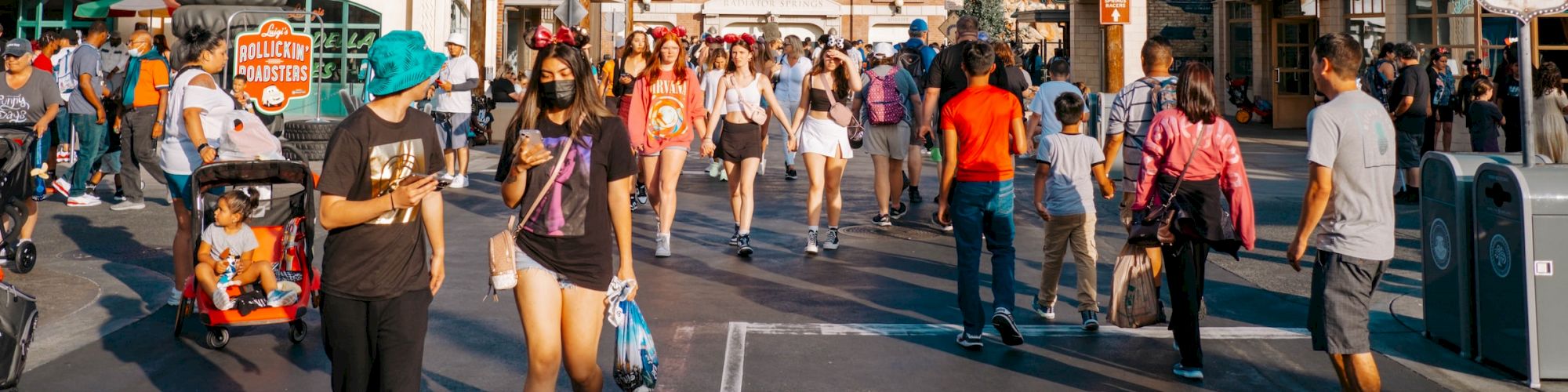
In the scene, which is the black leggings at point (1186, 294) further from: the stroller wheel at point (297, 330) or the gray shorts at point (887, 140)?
the gray shorts at point (887, 140)

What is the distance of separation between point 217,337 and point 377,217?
2.80 metres

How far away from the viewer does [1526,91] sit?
6.16 metres

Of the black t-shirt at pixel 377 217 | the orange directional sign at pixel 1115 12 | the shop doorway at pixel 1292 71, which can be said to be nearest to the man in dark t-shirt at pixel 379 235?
the black t-shirt at pixel 377 217

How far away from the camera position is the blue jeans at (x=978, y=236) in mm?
6547

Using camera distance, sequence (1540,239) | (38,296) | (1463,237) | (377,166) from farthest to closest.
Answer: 1. (38,296)
2. (1463,237)
3. (1540,239)
4. (377,166)

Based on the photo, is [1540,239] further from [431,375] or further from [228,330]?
[228,330]

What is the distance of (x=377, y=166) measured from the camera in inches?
168

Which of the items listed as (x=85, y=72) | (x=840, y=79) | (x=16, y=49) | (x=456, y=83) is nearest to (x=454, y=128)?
(x=456, y=83)

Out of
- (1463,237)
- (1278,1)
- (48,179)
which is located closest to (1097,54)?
(1278,1)

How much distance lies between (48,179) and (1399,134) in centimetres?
1250

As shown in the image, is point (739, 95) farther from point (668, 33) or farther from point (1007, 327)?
point (1007, 327)

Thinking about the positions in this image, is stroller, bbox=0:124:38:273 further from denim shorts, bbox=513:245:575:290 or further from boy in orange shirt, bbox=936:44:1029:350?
boy in orange shirt, bbox=936:44:1029:350

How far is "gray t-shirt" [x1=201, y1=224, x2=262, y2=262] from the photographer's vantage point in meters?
6.74

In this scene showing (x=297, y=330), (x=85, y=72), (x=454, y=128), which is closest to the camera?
(x=297, y=330)
